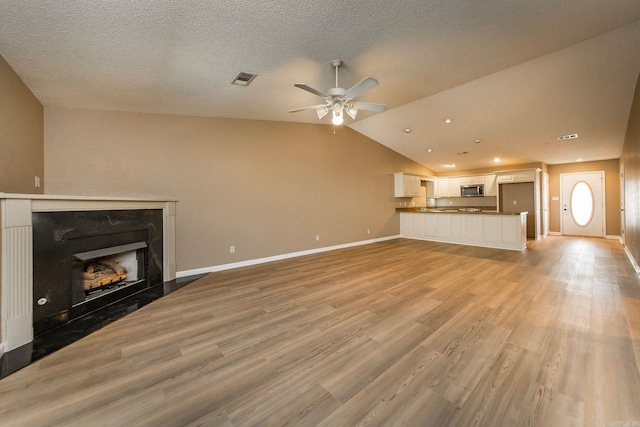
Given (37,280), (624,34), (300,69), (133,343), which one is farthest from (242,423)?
(624,34)

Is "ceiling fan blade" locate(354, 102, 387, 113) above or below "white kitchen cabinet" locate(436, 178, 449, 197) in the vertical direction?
above

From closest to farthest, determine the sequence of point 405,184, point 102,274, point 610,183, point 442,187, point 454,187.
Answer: point 102,274, point 610,183, point 405,184, point 454,187, point 442,187

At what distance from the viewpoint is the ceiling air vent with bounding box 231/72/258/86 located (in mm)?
3026

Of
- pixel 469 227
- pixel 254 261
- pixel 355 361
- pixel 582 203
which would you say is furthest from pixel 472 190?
pixel 355 361

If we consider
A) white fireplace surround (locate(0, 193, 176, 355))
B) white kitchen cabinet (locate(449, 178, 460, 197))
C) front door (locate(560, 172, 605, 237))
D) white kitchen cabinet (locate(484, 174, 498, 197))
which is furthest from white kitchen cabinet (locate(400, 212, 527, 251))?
white fireplace surround (locate(0, 193, 176, 355))

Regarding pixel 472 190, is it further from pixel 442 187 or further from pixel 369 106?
pixel 369 106

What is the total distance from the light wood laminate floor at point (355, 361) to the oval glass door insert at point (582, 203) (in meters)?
5.89

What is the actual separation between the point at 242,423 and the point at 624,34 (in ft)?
17.2

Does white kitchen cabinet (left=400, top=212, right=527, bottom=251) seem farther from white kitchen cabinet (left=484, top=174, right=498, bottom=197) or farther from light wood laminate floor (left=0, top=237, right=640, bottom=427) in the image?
light wood laminate floor (left=0, top=237, right=640, bottom=427)

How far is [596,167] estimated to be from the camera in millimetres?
7371

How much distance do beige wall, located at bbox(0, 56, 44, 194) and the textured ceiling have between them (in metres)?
0.15

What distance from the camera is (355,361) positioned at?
1.83 metres

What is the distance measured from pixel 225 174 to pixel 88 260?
228 cm

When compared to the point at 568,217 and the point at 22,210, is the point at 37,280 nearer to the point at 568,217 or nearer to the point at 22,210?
the point at 22,210
